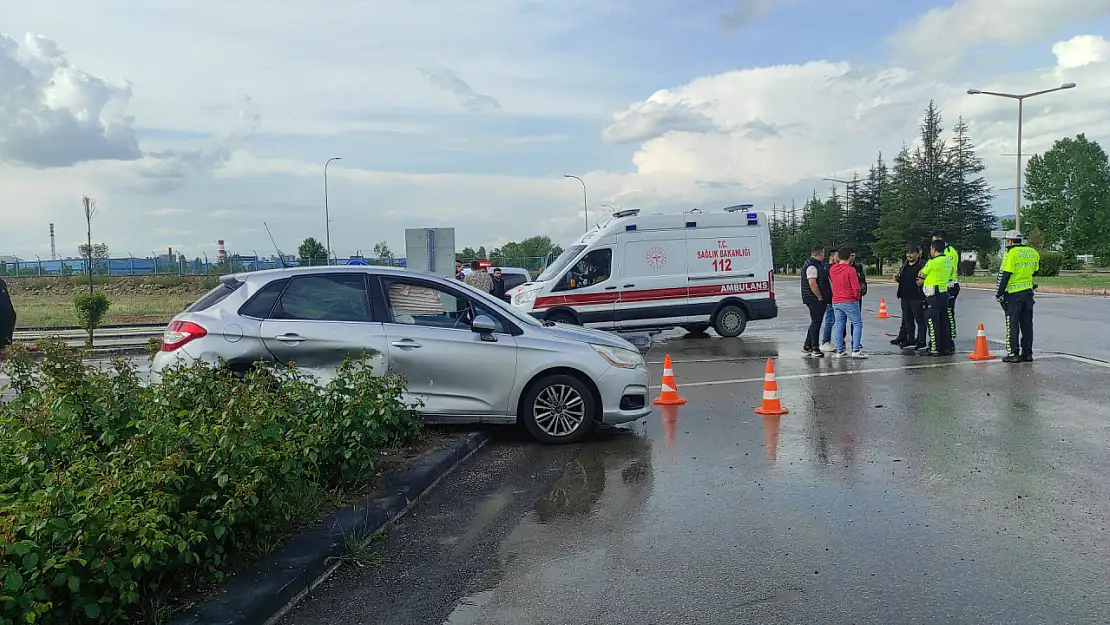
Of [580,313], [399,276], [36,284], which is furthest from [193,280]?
[399,276]

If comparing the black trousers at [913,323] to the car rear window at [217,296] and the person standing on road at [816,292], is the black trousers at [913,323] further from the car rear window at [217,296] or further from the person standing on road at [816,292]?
the car rear window at [217,296]

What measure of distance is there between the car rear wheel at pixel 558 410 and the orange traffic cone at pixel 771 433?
159 centimetres

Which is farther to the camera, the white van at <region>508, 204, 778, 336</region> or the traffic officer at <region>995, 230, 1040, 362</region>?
the white van at <region>508, 204, 778, 336</region>

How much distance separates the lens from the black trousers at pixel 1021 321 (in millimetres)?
12164

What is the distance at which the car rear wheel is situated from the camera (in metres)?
7.64

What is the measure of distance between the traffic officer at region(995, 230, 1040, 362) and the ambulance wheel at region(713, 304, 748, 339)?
5598 mm

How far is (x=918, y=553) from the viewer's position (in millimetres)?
4680

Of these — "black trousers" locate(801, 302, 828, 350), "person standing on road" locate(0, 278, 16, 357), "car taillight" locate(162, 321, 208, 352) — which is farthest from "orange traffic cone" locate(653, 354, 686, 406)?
"person standing on road" locate(0, 278, 16, 357)

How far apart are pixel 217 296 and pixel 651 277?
34.3 ft

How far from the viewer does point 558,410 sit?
7.69 meters

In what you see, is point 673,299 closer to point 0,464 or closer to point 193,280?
point 0,464

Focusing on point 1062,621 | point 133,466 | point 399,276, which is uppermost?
point 399,276

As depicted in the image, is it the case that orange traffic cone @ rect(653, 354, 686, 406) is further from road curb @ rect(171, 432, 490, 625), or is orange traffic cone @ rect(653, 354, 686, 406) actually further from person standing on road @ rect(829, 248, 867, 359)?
person standing on road @ rect(829, 248, 867, 359)

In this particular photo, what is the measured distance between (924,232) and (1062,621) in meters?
65.8
